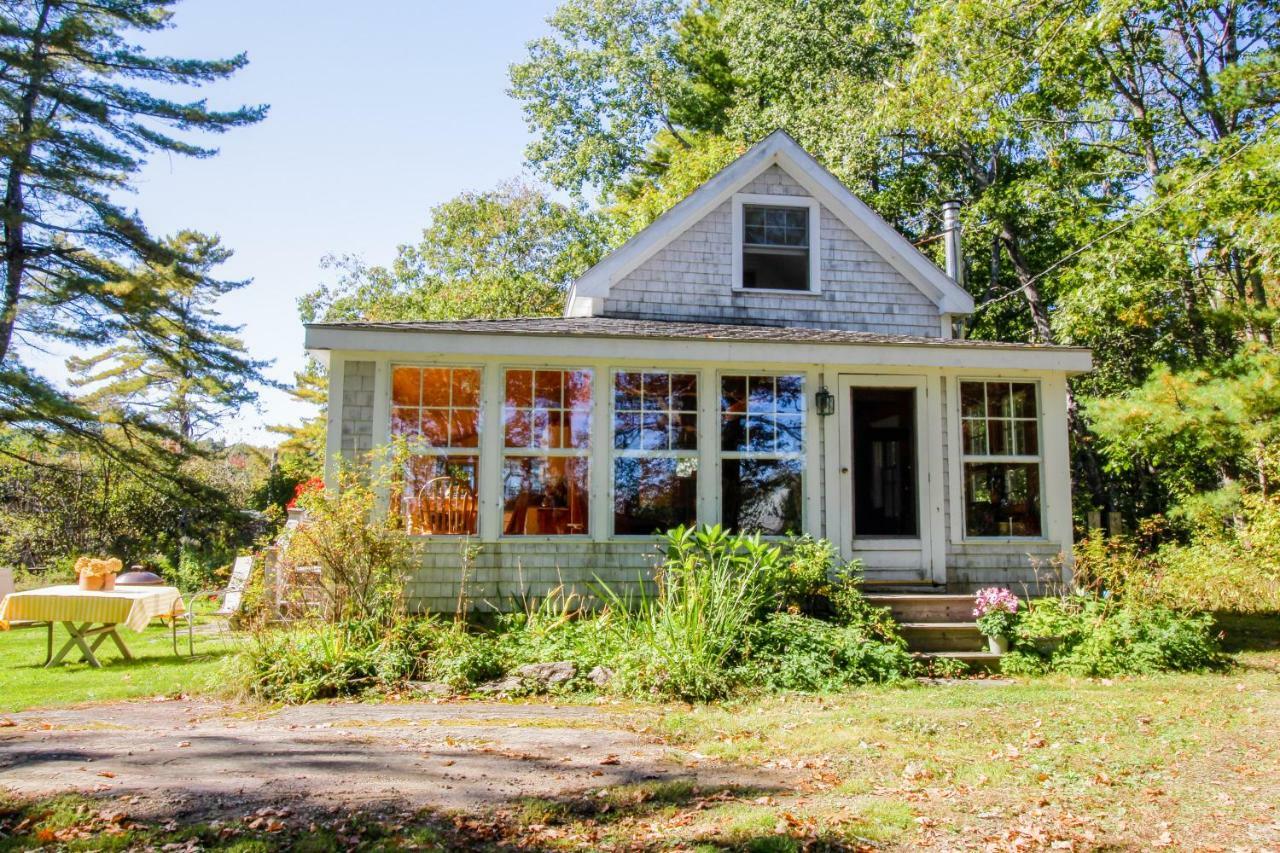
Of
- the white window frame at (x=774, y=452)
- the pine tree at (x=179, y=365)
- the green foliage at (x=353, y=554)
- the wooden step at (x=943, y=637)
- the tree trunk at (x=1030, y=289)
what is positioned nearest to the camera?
the green foliage at (x=353, y=554)

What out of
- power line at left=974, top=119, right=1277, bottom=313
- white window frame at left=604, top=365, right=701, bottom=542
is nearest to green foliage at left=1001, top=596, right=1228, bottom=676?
white window frame at left=604, top=365, right=701, bottom=542

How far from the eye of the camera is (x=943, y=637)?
28.0 ft

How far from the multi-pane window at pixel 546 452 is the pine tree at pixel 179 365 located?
1306cm

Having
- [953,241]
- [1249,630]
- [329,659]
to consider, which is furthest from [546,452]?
[1249,630]

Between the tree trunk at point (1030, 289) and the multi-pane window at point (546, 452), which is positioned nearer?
the multi-pane window at point (546, 452)

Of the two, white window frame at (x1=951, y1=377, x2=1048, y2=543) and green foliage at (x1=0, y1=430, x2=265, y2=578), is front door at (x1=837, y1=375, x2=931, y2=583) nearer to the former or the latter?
white window frame at (x1=951, y1=377, x2=1048, y2=543)

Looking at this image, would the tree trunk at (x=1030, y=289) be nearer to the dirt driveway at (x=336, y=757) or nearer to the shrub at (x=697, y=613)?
the shrub at (x=697, y=613)

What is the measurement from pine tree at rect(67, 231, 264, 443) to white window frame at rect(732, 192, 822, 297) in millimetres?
13416

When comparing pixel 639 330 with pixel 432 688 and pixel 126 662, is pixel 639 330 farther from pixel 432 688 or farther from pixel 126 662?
pixel 126 662

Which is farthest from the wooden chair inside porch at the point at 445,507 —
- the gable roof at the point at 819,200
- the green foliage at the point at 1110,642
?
the green foliage at the point at 1110,642

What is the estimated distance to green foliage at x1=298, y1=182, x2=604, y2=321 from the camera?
26.0 m

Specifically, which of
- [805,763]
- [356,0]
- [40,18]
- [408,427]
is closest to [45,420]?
[40,18]

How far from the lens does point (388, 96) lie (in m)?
16.3

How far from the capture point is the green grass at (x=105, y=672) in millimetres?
7312
